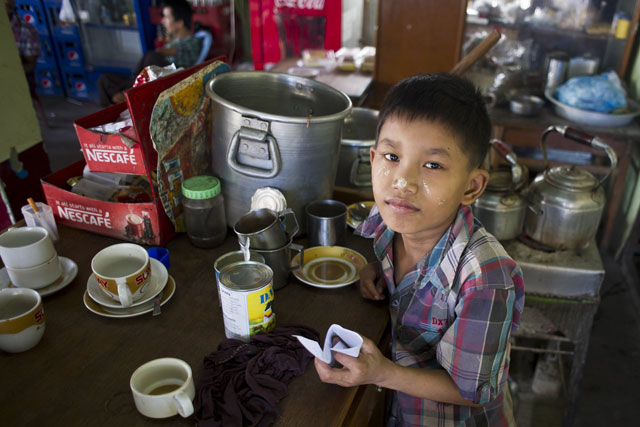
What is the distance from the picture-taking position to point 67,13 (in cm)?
545

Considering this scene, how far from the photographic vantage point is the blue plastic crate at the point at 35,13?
5543 mm

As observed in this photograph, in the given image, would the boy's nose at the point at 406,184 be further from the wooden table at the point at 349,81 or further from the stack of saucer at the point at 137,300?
the wooden table at the point at 349,81

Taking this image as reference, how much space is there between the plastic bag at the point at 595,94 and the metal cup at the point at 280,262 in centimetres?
258

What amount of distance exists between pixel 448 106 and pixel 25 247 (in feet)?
3.27

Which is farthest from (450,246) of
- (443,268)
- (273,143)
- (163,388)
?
(163,388)

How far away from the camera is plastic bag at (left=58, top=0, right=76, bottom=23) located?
5.42 metres

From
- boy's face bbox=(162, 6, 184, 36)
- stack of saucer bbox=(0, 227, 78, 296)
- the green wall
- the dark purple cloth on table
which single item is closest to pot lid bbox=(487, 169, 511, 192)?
the dark purple cloth on table

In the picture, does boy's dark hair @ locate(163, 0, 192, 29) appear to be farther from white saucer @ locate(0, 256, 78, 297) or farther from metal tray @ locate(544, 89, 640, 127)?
white saucer @ locate(0, 256, 78, 297)

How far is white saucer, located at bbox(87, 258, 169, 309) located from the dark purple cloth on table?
25 cm

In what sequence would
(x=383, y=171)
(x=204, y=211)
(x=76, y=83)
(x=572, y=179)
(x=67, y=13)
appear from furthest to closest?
(x=76, y=83)
(x=67, y=13)
(x=572, y=179)
(x=204, y=211)
(x=383, y=171)

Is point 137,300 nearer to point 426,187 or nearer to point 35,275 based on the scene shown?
point 35,275

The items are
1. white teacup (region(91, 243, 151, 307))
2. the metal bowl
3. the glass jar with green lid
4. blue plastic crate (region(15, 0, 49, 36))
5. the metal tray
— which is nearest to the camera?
white teacup (region(91, 243, 151, 307))

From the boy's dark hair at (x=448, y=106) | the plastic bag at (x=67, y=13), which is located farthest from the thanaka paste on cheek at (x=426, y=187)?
the plastic bag at (x=67, y=13)

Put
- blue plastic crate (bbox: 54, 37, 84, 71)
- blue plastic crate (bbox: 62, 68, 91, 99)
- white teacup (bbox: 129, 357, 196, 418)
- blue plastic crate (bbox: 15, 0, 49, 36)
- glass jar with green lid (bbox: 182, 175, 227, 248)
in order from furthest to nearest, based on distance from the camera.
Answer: blue plastic crate (bbox: 62, 68, 91, 99), blue plastic crate (bbox: 54, 37, 84, 71), blue plastic crate (bbox: 15, 0, 49, 36), glass jar with green lid (bbox: 182, 175, 227, 248), white teacup (bbox: 129, 357, 196, 418)
